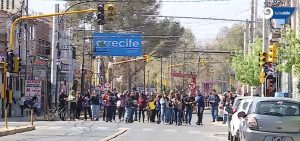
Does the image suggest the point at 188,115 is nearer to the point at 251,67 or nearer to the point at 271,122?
the point at 251,67

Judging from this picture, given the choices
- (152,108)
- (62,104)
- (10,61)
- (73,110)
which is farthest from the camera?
(62,104)

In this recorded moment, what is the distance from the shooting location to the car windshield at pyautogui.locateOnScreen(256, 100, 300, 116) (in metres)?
18.7

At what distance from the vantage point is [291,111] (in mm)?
18828

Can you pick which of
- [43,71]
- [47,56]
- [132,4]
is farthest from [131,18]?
[43,71]

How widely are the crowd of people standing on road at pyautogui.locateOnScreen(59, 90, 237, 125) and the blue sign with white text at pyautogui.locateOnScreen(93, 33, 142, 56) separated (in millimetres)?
16840

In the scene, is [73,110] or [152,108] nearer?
→ [152,108]

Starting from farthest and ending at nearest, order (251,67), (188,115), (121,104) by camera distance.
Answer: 1. (251,67)
2. (121,104)
3. (188,115)

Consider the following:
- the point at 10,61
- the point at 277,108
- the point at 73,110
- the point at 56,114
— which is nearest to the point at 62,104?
the point at 73,110

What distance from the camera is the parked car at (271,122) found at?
18453 mm

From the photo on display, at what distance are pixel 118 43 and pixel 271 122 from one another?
40097 mm

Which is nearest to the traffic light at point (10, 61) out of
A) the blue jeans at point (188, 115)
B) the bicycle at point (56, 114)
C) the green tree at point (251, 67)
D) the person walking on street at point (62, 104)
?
the person walking on street at point (62, 104)

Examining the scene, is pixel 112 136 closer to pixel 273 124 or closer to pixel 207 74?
pixel 273 124

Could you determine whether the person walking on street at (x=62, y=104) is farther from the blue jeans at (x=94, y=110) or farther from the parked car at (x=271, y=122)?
the parked car at (x=271, y=122)

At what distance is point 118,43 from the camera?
190ft
